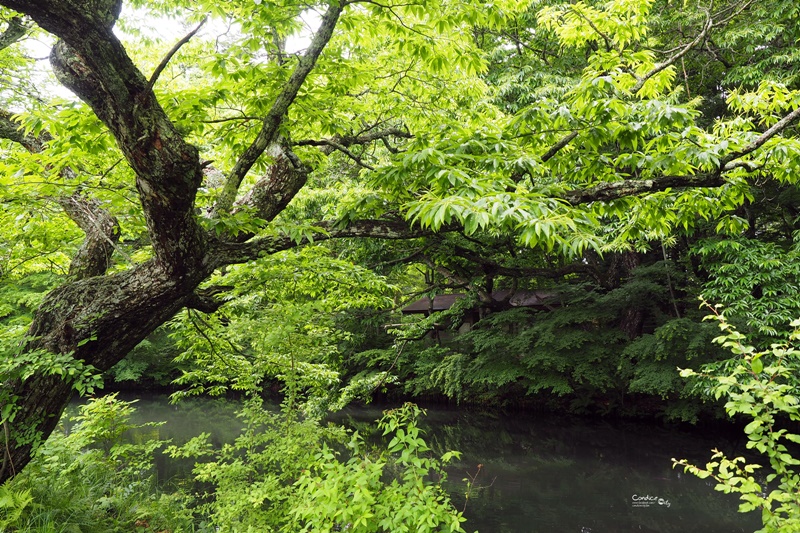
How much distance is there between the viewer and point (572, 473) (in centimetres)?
700

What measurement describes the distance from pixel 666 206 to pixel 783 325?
4.03 m

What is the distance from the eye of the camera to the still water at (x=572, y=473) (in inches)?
207

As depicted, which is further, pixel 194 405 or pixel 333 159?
pixel 194 405

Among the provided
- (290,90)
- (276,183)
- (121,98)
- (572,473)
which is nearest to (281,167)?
(276,183)

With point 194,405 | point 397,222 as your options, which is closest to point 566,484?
point 397,222

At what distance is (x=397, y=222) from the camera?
3.34m

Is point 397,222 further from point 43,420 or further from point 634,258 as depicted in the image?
point 634,258

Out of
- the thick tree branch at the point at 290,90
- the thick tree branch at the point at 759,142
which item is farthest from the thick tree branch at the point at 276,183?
the thick tree branch at the point at 759,142

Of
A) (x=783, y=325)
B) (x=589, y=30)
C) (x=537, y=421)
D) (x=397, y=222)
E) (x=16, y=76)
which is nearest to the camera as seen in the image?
(x=397, y=222)

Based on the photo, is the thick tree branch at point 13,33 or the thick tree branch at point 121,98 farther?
the thick tree branch at point 13,33

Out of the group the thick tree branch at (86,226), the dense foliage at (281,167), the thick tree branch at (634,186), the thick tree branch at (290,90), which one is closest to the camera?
the dense foliage at (281,167)

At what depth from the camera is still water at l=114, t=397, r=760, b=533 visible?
17.3 ft

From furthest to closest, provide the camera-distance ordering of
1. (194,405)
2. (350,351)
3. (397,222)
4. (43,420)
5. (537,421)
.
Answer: (194,405)
(350,351)
(537,421)
(397,222)
(43,420)

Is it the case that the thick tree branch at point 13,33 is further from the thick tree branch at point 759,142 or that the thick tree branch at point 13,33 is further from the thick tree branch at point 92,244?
the thick tree branch at point 759,142
